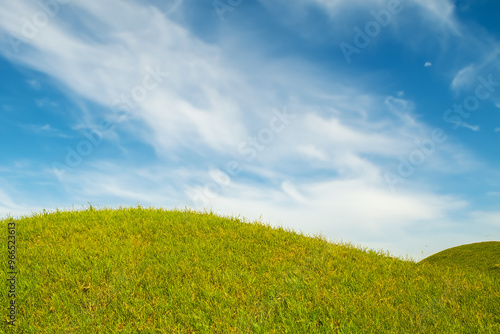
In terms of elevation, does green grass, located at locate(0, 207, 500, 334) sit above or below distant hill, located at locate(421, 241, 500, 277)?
below

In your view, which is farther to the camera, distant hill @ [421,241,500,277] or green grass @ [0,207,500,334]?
distant hill @ [421,241,500,277]

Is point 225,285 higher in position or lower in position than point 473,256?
lower

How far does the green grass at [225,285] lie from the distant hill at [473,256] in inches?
415

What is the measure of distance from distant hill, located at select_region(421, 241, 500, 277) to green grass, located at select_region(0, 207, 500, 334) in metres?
10.5

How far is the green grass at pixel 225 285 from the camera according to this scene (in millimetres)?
7633

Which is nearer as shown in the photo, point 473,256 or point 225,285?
point 225,285

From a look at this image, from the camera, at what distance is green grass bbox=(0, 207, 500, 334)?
7633 millimetres

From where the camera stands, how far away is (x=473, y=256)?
2183 centimetres

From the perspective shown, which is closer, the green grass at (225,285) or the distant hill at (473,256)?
the green grass at (225,285)

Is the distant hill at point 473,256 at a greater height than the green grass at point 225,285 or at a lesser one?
greater

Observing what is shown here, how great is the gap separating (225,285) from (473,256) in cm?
1918

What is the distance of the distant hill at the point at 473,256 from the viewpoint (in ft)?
66.1

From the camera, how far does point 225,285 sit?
29.2 feet

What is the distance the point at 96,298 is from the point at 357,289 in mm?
6234
